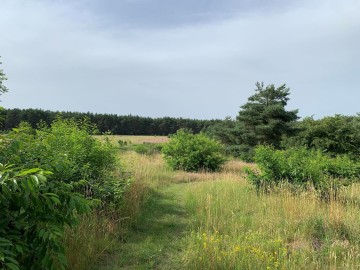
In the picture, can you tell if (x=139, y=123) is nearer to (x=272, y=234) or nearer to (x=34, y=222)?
(x=272, y=234)

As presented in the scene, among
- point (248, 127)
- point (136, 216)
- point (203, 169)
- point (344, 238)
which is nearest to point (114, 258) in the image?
point (136, 216)

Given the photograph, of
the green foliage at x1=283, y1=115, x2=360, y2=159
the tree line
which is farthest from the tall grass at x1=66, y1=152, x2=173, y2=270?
the tree line

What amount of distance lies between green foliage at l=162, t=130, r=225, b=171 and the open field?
A: 6104 mm

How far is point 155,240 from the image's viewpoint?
5.36 m

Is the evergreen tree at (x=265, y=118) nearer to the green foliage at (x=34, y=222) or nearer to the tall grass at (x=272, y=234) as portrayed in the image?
the tall grass at (x=272, y=234)

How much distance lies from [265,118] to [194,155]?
895 cm

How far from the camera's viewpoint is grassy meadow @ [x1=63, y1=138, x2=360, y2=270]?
157 inches

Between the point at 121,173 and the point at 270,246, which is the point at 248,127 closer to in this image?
the point at 121,173

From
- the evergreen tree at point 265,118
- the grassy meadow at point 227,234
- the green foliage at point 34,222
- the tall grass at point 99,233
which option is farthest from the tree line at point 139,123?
the green foliage at point 34,222

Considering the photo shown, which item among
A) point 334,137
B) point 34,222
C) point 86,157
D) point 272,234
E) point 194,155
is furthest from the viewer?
point 334,137

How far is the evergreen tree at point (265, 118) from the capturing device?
69.4 ft

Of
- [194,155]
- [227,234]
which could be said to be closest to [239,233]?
[227,234]

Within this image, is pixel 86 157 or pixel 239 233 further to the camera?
pixel 86 157

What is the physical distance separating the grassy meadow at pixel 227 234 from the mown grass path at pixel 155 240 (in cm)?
1
